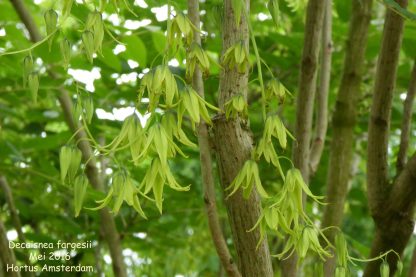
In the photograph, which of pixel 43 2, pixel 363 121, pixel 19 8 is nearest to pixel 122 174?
pixel 19 8

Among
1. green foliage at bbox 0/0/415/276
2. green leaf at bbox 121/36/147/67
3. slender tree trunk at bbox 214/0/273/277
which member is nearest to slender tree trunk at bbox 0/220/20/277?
green foliage at bbox 0/0/415/276

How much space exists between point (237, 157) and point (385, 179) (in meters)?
0.65

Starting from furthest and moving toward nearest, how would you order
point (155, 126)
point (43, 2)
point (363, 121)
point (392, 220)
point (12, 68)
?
point (43, 2)
point (363, 121)
point (12, 68)
point (392, 220)
point (155, 126)

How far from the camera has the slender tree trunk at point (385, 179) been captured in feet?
4.95

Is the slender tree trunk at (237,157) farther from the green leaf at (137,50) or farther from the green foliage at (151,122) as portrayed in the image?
the green leaf at (137,50)

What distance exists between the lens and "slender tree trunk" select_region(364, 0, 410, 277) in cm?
151

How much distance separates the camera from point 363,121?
2.28m

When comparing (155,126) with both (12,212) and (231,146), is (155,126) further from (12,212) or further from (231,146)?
(12,212)

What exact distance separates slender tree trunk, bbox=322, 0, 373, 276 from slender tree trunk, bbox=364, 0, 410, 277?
0.20 metres

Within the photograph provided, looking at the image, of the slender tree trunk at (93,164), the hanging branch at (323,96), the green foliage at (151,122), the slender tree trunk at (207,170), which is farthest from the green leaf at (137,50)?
the slender tree trunk at (207,170)

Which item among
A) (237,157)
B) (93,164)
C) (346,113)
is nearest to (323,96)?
(346,113)

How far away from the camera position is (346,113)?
6.06 feet

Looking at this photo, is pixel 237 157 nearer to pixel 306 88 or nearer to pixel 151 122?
pixel 151 122

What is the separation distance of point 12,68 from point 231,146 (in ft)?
2.81
